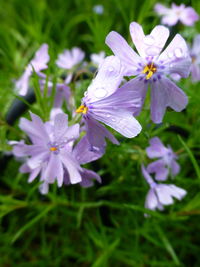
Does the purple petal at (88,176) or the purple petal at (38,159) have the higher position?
the purple petal at (38,159)

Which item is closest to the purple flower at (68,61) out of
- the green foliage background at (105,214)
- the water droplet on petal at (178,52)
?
the green foliage background at (105,214)

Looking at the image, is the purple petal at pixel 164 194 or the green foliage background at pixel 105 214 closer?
the purple petal at pixel 164 194

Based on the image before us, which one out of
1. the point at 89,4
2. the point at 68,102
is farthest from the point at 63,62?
the point at 89,4

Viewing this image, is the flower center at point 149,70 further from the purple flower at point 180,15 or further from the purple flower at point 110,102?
the purple flower at point 180,15

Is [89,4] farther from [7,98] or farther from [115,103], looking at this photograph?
[115,103]

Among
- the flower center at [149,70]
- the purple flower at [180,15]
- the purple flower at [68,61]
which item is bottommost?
the flower center at [149,70]

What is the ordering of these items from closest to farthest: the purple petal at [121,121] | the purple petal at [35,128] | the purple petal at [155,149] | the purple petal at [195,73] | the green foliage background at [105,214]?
the purple petal at [121,121] < the purple petal at [35,128] < the purple petal at [155,149] < the green foliage background at [105,214] < the purple petal at [195,73]
